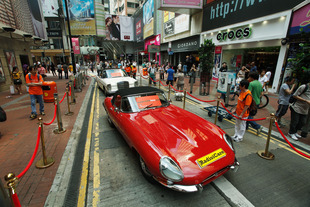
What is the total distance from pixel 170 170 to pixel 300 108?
4.37 m

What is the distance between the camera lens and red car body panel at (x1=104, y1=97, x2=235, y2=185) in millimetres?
2418

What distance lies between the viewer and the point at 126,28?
4578 cm

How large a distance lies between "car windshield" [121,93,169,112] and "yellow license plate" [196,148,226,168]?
6.78 ft

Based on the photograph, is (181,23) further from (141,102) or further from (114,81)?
(141,102)

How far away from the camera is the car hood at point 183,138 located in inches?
98.7

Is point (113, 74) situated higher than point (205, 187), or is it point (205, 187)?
point (113, 74)

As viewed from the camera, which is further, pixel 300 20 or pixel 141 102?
pixel 300 20

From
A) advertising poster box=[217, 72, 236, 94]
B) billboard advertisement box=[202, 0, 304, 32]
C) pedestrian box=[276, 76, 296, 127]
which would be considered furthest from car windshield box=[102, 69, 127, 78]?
billboard advertisement box=[202, 0, 304, 32]

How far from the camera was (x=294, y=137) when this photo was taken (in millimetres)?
4504

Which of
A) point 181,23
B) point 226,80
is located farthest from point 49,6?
point 226,80

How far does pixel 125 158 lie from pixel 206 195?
1916 millimetres

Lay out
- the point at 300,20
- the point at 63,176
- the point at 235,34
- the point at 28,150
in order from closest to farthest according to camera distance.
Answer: the point at 63,176 → the point at 28,150 → the point at 300,20 → the point at 235,34

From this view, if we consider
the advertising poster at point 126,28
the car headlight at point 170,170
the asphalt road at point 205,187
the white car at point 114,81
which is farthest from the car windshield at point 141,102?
the advertising poster at point 126,28

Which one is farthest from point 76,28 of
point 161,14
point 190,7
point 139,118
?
point 139,118
